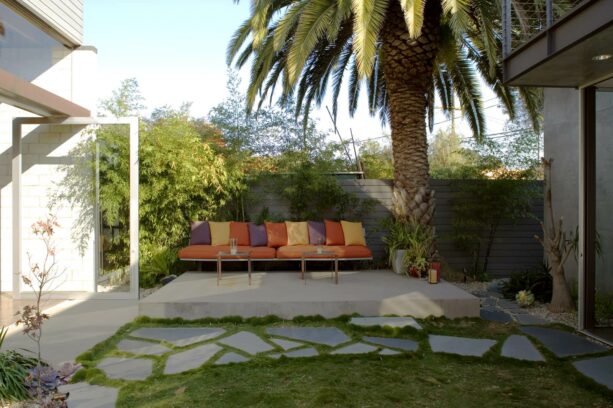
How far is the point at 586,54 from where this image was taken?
14.1 feet

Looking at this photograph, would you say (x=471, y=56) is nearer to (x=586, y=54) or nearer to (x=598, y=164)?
(x=598, y=164)

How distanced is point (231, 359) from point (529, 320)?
362 cm

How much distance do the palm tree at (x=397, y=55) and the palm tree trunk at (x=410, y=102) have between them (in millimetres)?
15

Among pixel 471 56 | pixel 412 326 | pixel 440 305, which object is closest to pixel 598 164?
pixel 440 305

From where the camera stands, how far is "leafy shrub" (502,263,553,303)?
6.89 m

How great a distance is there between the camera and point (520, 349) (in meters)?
4.64

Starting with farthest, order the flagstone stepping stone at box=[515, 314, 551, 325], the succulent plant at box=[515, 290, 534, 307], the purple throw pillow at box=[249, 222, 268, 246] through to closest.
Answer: the purple throw pillow at box=[249, 222, 268, 246] < the succulent plant at box=[515, 290, 534, 307] < the flagstone stepping stone at box=[515, 314, 551, 325]

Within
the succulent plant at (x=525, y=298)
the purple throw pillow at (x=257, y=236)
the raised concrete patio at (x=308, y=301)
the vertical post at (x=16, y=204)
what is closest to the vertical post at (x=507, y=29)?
the raised concrete patio at (x=308, y=301)

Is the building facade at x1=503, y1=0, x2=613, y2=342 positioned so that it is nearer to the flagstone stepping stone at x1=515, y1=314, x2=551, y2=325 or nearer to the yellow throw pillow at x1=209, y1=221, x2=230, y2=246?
the flagstone stepping stone at x1=515, y1=314, x2=551, y2=325

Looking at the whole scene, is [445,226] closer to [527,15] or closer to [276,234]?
[276,234]

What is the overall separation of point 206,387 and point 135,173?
13.7 ft

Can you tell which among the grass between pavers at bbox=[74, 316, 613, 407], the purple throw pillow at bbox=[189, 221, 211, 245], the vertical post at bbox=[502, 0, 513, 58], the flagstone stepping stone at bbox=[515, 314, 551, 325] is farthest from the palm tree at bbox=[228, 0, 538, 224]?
the grass between pavers at bbox=[74, 316, 613, 407]

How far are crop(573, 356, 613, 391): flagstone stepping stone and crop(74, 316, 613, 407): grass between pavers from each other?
8 cm

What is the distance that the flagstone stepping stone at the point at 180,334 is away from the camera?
4.84 m
